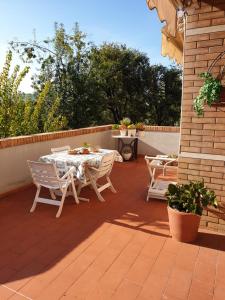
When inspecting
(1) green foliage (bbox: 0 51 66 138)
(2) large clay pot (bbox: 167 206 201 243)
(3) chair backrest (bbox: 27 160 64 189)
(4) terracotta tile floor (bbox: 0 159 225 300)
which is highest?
(1) green foliage (bbox: 0 51 66 138)

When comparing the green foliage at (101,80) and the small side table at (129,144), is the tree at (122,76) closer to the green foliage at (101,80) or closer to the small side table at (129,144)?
the green foliage at (101,80)

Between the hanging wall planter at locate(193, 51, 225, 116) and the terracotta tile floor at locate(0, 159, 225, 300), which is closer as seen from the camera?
the terracotta tile floor at locate(0, 159, 225, 300)

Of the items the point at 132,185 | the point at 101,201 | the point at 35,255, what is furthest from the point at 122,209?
the point at 35,255

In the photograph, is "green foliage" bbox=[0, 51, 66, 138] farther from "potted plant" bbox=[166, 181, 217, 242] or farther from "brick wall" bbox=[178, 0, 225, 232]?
"potted plant" bbox=[166, 181, 217, 242]

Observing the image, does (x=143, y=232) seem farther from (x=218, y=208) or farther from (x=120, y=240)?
(x=218, y=208)

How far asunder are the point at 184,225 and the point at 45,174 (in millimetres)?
2163

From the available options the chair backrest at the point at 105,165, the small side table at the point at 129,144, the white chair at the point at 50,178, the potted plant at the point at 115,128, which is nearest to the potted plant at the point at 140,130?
the small side table at the point at 129,144

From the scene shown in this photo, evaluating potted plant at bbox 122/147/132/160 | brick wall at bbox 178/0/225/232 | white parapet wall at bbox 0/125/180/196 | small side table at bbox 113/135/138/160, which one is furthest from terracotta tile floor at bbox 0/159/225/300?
small side table at bbox 113/135/138/160

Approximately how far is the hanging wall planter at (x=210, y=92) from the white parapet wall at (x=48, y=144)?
11.4 feet

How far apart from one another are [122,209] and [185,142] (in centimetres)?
157

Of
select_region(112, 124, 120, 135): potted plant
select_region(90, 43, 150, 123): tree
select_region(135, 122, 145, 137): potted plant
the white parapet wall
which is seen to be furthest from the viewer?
select_region(90, 43, 150, 123): tree

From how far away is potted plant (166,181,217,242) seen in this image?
344cm

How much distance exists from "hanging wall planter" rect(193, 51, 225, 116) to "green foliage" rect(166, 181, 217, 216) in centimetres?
95

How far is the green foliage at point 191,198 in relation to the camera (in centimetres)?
349
